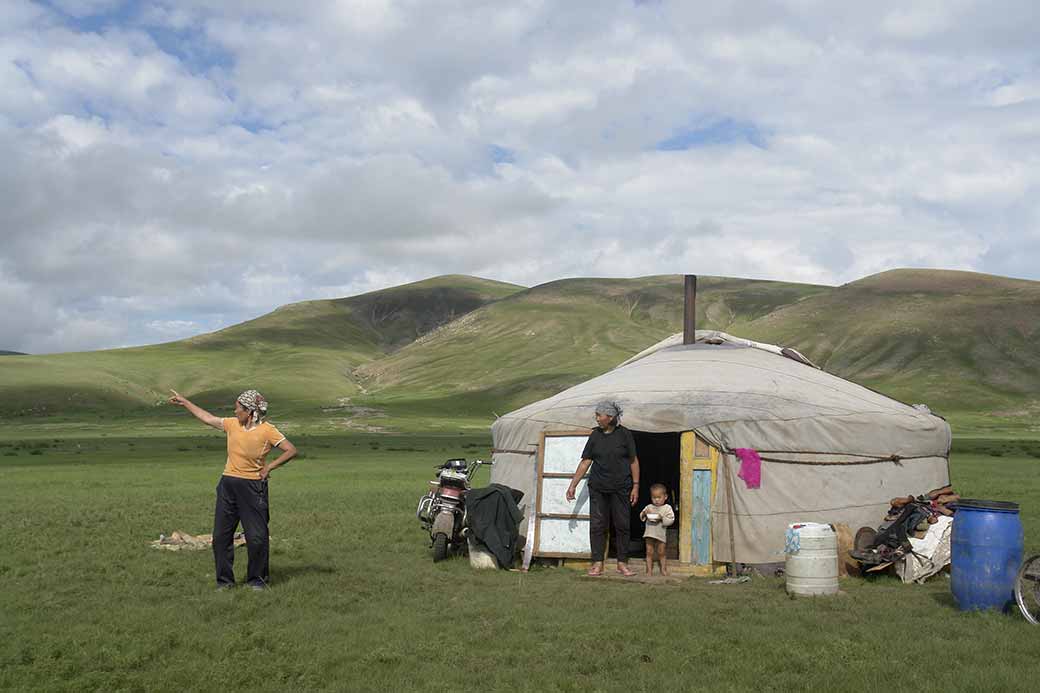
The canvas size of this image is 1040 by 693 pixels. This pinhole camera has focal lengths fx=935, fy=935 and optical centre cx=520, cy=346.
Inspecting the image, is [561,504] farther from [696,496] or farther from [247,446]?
[247,446]

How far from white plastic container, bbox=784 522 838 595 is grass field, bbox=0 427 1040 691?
188 mm

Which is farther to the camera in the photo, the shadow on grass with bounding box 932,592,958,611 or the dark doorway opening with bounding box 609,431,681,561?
the dark doorway opening with bounding box 609,431,681,561

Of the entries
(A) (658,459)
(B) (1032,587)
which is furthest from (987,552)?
(A) (658,459)

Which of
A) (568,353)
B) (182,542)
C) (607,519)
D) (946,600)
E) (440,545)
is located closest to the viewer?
(946,600)

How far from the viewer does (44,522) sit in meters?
13.0

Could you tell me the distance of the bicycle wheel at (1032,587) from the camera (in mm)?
7059

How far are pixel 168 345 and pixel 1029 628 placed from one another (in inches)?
7239

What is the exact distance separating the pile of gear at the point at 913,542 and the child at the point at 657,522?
1.94m

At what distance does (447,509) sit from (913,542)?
5.03 metres

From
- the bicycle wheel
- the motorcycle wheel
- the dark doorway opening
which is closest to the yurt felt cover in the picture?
the motorcycle wheel

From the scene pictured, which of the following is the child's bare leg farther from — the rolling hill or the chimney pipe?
the rolling hill

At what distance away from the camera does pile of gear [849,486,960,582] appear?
9.41 m

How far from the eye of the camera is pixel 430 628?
7.14 m

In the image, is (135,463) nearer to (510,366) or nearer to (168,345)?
(510,366)
